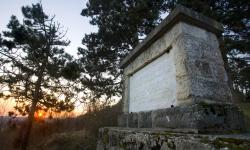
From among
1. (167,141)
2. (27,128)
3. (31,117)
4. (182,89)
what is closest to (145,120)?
(182,89)

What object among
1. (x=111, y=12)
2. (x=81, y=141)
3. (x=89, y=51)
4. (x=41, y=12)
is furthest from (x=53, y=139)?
(x=41, y=12)

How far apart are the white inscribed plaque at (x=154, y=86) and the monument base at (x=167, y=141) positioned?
515 millimetres

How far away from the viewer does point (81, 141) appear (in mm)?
10016

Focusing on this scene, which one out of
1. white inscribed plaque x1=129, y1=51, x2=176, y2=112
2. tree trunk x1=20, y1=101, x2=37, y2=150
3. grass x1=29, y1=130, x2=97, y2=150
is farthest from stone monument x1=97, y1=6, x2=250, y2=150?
tree trunk x1=20, y1=101, x2=37, y2=150

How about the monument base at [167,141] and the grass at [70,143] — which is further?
→ the grass at [70,143]

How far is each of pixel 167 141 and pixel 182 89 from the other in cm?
59

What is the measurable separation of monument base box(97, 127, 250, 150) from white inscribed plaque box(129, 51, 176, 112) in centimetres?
51

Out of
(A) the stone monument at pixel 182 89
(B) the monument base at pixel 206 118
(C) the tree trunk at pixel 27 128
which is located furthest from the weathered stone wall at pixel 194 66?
(C) the tree trunk at pixel 27 128

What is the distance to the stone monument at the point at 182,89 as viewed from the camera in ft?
5.46

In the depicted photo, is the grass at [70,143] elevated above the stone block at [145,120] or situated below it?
below

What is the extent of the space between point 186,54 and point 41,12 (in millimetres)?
15268

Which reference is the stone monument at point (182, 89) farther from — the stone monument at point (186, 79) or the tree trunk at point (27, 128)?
the tree trunk at point (27, 128)

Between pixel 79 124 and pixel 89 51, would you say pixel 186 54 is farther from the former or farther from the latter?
pixel 79 124

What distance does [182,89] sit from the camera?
1.94 metres
